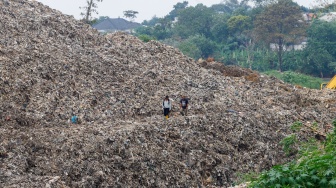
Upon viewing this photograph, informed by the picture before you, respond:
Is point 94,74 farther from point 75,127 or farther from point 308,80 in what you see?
point 308,80

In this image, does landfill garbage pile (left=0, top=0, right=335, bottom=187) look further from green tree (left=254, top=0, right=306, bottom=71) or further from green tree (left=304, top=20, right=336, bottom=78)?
green tree (left=254, top=0, right=306, bottom=71)

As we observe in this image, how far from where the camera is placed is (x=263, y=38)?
3428 centimetres

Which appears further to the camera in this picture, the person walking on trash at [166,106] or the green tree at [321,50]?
the green tree at [321,50]

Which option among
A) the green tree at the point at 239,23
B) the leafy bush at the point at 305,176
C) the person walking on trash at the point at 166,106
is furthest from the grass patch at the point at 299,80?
the leafy bush at the point at 305,176

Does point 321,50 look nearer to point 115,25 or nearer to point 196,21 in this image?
point 196,21

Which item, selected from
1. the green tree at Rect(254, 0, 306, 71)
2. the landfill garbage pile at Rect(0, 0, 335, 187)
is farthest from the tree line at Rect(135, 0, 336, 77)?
the landfill garbage pile at Rect(0, 0, 335, 187)

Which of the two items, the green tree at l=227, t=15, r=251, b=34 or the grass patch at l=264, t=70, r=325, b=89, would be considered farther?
the green tree at l=227, t=15, r=251, b=34

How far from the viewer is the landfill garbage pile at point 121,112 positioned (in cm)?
849

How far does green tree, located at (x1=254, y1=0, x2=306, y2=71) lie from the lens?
109 feet

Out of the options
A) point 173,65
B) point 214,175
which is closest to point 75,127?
point 214,175

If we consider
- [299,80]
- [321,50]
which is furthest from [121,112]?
[321,50]

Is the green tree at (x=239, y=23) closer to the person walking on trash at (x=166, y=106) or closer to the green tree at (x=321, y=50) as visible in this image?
the green tree at (x=321, y=50)

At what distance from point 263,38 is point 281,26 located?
53.9 inches

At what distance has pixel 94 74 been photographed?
11508 millimetres
